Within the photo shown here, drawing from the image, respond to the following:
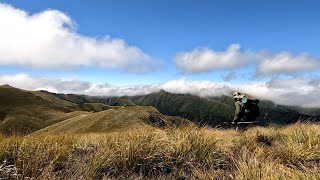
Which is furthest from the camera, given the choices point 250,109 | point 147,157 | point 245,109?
point 250,109

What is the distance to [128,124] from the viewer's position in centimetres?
9119

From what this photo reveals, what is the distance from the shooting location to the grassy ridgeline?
33.4ft

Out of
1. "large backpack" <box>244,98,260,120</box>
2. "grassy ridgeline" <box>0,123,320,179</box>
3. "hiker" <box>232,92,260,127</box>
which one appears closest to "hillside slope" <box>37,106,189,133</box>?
"large backpack" <box>244,98,260,120</box>

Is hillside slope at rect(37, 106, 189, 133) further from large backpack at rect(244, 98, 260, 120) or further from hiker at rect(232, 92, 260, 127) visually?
hiker at rect(232, 92, 260, 127)

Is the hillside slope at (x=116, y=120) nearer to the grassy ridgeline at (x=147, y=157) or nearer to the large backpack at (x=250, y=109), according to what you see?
the large backpack at (x=250, y=109)

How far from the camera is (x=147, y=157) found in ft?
38.3

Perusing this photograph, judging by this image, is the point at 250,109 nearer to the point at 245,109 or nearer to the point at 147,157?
the point at 245,109

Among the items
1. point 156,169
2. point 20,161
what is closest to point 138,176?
point 156,169

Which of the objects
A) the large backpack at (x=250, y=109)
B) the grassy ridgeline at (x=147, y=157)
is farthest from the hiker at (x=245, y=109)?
the grassy ridgeline at (x=147, y=157)

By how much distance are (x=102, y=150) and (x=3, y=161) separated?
281 cm

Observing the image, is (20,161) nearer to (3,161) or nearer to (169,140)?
(3,161)

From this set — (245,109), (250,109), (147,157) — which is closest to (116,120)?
(250,109)

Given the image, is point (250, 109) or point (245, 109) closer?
point (245, 109)

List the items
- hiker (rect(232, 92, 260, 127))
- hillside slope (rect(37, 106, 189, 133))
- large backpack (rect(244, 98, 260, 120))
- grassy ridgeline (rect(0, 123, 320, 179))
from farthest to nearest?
hillside slope (rect(37, 106, 189, 133))
large backpack (rect(244, 98, 260, 120))
hiker (rect(232, 92, 260, 127))
grassy ridgeline (rect(0, 123, 320, 179))
